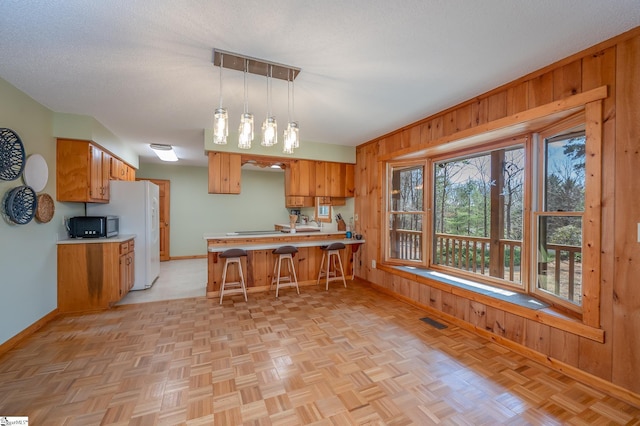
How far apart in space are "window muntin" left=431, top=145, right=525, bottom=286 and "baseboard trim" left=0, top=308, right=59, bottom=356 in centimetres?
468

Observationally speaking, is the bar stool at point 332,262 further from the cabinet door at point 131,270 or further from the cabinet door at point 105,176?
the cabinet door at point 105,176

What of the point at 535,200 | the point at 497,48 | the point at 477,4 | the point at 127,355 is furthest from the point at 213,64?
→ the point at 535,200

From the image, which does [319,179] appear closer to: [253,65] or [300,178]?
[300,178]

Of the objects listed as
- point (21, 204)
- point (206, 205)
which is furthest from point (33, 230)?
point (206, 205)

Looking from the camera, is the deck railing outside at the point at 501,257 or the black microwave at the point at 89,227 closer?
the deck railing outside at the point at 501,257

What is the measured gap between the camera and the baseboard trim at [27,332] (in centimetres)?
241

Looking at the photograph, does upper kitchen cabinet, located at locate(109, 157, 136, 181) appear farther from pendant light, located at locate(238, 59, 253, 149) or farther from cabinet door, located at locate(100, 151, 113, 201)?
pendant light, located at locate(238, 59, 253, 149)

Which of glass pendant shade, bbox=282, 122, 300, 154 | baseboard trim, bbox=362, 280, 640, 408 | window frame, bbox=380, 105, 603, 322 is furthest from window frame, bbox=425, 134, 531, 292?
glass pendant shade, bbox=282, 122, 300, 154

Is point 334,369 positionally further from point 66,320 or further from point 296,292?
point 66,320

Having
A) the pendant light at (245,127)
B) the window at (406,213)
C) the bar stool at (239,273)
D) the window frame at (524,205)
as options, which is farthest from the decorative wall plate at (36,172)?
the window frame at (524,205)

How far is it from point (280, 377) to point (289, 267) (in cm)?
257

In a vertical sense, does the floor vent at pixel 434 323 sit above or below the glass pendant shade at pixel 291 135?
below

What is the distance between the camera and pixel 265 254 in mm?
4445

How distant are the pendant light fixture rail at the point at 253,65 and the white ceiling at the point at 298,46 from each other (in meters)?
0.05
